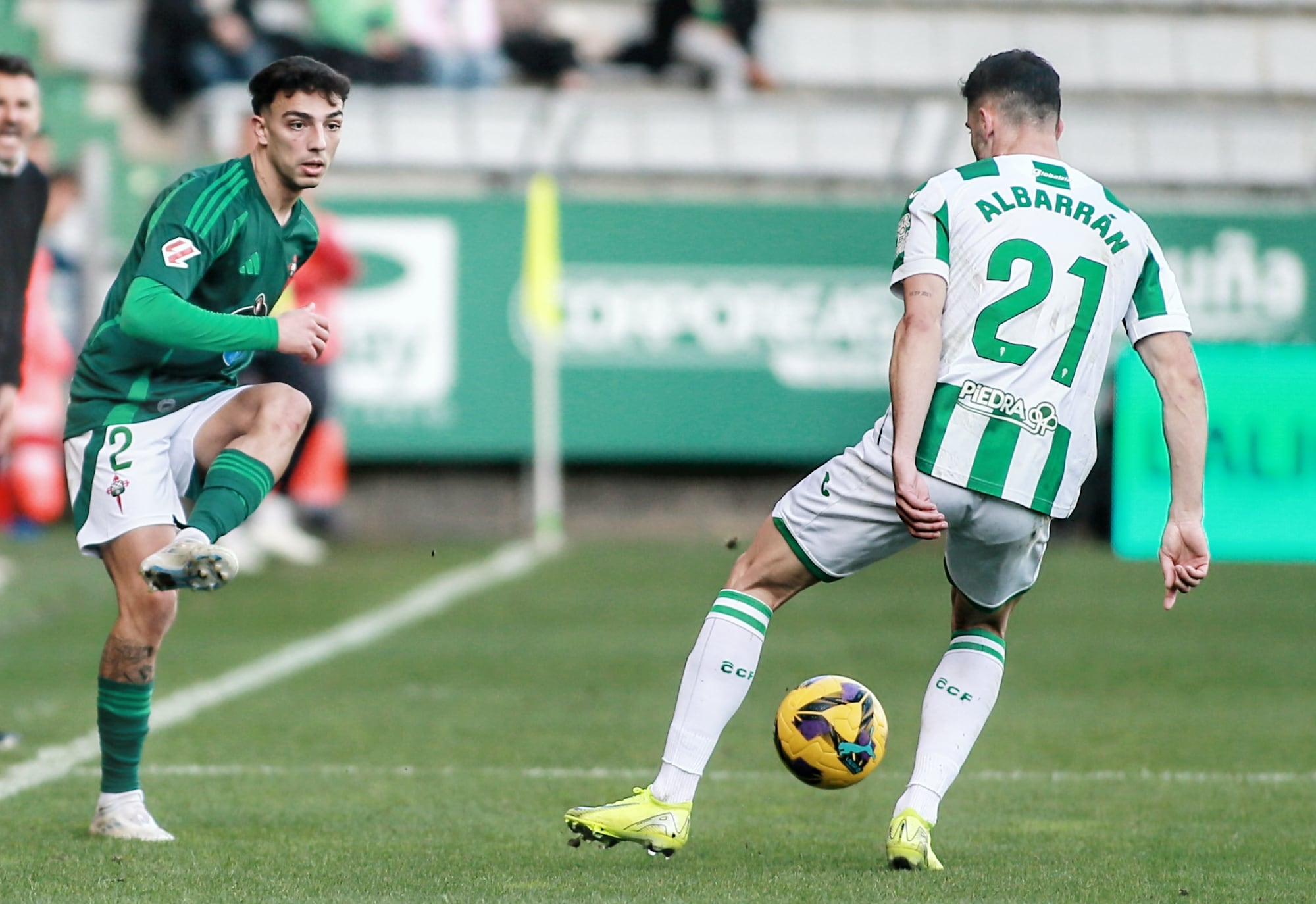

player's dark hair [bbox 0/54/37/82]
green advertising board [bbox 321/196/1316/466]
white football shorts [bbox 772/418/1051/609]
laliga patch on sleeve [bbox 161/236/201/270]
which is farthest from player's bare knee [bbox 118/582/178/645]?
green advertising board [bbox 321/196/1316/466]

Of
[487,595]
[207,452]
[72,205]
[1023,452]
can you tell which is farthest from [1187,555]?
[72,205]

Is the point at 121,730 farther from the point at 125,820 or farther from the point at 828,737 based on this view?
the point at 828,737

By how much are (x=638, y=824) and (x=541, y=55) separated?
12.3m

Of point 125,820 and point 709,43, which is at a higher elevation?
point 709,43

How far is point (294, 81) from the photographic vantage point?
470 centimetres

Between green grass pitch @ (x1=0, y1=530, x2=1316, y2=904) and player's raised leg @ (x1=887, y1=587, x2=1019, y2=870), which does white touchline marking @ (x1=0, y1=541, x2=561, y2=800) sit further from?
player's raised leg @ (x1=887, y1=587, x2=1019, y2=870)

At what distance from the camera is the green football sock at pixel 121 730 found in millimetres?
4926

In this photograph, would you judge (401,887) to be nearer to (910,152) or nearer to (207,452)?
(207,452)

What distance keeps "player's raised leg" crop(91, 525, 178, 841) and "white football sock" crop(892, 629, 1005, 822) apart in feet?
6.05

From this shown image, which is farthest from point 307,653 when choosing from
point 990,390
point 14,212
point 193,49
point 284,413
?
point 193,49

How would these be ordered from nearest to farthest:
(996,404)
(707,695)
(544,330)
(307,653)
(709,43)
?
(996,404)
(707,695)
(307,653)
(544,330)
(709,43)

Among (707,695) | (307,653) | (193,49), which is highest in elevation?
(193,49)

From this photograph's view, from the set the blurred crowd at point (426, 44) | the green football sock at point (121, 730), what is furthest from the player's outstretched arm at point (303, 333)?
the blurred crowd at point (426, 44)

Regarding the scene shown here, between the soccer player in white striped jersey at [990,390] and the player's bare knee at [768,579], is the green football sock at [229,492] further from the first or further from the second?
the player's bare knee at [768,579]
